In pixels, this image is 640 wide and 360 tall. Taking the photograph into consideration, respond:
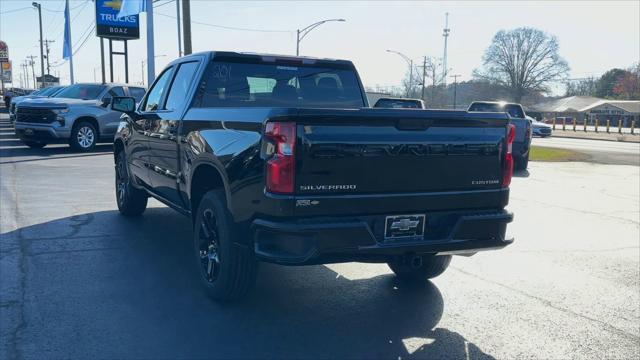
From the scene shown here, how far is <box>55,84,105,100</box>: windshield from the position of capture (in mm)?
16719

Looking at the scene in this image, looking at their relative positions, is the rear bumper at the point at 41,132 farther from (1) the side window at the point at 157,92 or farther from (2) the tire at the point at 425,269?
(2) the tire at the point at 425,269

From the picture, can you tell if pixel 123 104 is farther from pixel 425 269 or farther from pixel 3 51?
pixel 3 51

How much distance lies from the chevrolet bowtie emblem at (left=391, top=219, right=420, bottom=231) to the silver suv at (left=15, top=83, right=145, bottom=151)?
1375cm

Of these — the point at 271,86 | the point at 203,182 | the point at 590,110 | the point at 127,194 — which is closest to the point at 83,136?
the point at 127,194

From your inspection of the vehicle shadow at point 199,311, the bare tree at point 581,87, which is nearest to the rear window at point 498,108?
the vehicle shadow at point 199,311

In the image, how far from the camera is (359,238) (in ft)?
12.3

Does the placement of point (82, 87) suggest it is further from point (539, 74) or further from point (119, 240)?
point (539, 74)

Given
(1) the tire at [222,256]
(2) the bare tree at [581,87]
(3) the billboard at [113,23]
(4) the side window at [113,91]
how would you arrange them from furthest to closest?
1. (2) the bare tree at [581,87]
2. (3) the billboard at [113,23]
3. (4) the side window at [113,91]
4. (1) the tire at [222,256]

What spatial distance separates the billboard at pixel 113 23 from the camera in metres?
30.3

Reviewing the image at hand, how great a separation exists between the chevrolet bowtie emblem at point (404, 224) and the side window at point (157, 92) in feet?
11.3

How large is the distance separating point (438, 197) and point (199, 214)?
1.98 m

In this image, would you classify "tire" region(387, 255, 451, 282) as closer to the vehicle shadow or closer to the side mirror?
the vehicle shadow

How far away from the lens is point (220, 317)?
4312 mm

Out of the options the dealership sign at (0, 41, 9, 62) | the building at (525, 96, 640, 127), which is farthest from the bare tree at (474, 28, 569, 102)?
the dealership sign at (0, 41, 9, 62)
